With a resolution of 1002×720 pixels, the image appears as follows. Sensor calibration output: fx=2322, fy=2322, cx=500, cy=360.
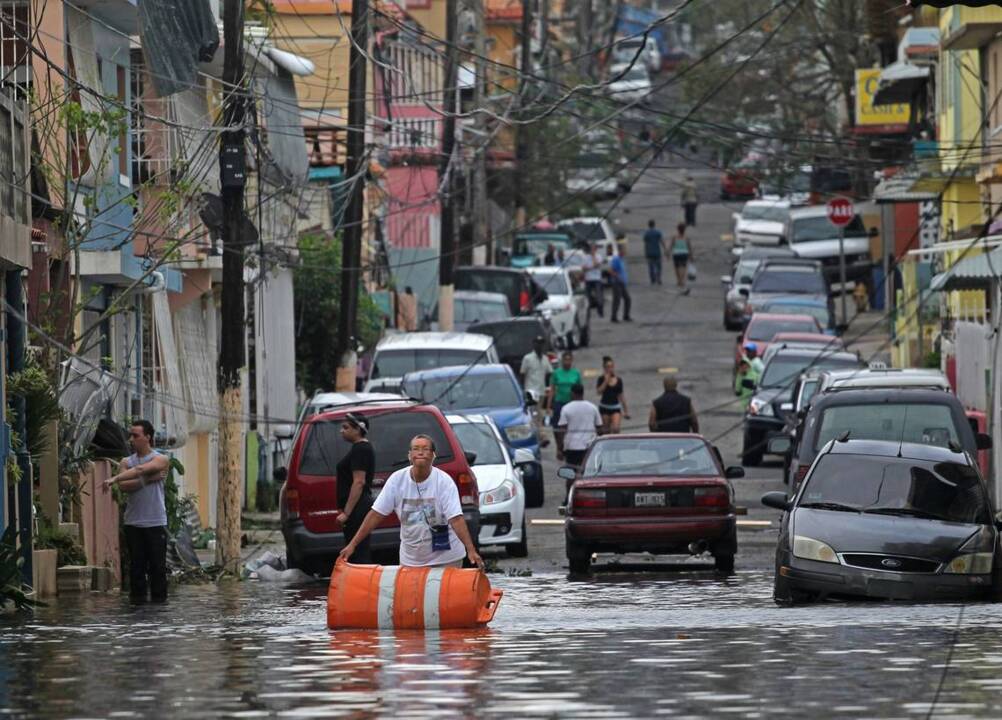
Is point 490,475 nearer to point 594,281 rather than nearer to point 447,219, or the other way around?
point 447,219

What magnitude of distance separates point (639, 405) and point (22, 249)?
25085 mm

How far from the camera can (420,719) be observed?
34.0 ft

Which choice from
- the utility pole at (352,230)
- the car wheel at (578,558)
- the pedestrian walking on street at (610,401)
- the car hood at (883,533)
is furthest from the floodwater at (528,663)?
the pedestrian walking on street at (610,401)

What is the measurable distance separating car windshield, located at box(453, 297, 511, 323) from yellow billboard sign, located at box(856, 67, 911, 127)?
12.1 meters

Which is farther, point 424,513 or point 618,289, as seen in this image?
point 618,289

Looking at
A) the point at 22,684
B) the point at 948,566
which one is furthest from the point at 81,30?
the point at 22,684

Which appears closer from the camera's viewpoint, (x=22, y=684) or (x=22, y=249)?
(x=22, y=684)

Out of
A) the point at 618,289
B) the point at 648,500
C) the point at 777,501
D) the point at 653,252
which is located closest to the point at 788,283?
the point at 618,289

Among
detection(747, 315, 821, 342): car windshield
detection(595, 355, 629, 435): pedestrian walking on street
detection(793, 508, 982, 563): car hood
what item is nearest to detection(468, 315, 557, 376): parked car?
detection(747, 315, 821, 342): car windshield

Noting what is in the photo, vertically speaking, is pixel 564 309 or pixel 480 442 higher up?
pixel 564 309

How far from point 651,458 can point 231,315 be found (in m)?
4.48

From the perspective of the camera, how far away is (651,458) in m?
23.6

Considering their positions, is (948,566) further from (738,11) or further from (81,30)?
(738,11)

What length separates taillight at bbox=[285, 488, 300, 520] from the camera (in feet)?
73.2
